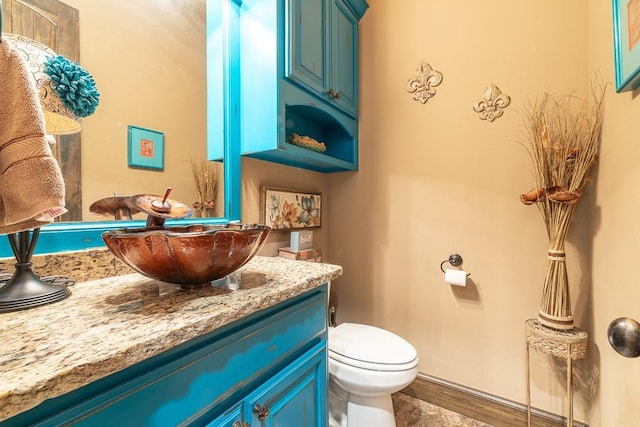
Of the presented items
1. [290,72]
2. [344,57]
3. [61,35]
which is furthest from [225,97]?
[344,57]

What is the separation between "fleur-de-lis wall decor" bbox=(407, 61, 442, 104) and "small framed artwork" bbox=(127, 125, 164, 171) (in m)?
1.39

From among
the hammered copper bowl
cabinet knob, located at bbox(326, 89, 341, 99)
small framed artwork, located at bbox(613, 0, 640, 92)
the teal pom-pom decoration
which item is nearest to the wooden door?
the teal pom-pom decoration

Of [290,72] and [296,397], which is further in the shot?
[290,72]

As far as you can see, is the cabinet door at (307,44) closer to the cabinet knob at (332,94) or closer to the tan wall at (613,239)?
the cabinet knob at (332,94)

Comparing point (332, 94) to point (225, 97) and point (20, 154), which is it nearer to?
point (225, 97)

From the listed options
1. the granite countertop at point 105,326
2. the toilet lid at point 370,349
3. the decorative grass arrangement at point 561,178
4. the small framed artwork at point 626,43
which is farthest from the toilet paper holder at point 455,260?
the granite countertop at point 105,326

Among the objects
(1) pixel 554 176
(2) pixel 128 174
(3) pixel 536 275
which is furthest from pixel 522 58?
(2) pixel 128 174

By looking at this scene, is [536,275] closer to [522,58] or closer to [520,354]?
[520,354]

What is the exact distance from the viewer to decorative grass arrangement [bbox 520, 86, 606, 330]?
42.7 inches

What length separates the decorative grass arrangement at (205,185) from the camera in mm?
1169

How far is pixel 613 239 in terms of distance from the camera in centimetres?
96

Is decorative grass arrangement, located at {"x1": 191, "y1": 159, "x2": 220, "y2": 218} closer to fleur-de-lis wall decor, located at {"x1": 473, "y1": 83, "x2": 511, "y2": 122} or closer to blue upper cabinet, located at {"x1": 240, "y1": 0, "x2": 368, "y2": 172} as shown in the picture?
blue upper cabinet, located at {"x1": 240, "y1": 0, "x2": 368, "y2": 172}

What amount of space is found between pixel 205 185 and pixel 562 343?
5.36 feet

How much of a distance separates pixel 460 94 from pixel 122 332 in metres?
1.75
